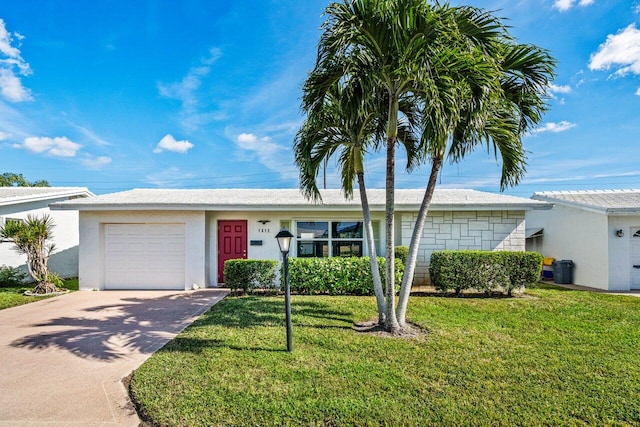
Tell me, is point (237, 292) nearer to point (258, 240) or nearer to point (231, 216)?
point (258, 240)

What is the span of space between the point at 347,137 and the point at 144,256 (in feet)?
27.4

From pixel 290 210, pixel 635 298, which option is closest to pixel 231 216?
pixel 290 210

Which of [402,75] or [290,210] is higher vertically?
[402,75]

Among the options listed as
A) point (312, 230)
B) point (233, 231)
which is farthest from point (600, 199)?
point (233, 231)

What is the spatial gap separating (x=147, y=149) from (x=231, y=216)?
16012mm

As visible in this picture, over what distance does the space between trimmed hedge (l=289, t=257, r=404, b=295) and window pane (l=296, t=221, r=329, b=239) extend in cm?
167

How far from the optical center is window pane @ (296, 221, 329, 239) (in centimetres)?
1091

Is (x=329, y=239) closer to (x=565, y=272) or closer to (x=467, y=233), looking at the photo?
(x=467, y=233)

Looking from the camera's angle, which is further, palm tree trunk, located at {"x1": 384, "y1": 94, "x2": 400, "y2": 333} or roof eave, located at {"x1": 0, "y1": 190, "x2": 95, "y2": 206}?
roof eave, located at {"x1": 0, "y1": 190, "x2": 95, "y2": 206}

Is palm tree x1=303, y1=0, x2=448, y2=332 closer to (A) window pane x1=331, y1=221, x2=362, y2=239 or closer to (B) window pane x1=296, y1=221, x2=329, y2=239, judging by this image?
(A) window pane x1=331, y1=221, x2=362, y2=239

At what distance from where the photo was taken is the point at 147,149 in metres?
22.8

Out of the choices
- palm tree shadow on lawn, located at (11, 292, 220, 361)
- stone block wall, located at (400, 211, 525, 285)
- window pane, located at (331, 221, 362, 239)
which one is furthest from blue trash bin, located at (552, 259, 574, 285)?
palm tree shadow on lawn, located at (11, 292, 220, 361)

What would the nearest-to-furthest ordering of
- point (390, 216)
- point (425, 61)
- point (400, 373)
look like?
point (400, 373) < point (425, 61) < point (390, 216)

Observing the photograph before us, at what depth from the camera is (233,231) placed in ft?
35.9
